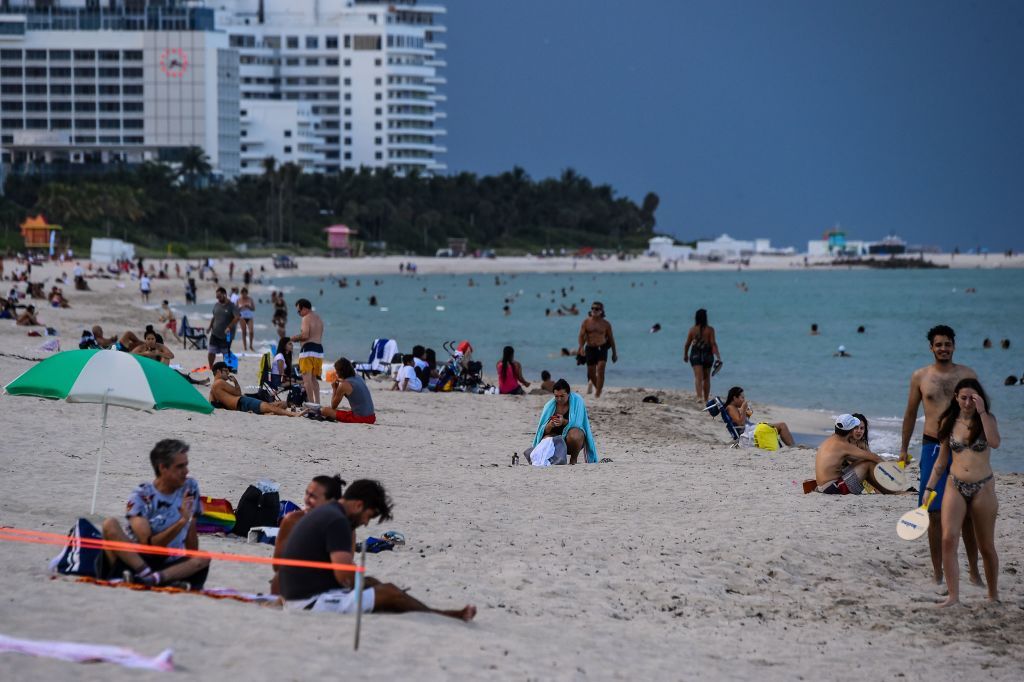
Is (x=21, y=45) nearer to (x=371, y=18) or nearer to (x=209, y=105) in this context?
(x=209, y=105)

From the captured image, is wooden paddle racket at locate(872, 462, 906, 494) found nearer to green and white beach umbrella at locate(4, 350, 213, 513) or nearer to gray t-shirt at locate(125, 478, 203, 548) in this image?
green and white beach umbrella at locate(4, 350, 213, 513)

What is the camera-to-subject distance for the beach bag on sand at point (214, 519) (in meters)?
9.91

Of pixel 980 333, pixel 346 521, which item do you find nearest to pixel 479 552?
pixel 346 521

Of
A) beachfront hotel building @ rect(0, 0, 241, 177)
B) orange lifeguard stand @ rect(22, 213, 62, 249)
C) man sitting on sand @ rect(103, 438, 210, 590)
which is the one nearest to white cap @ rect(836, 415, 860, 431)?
man sitting on sand @ rect(103, 438, 210, 590)

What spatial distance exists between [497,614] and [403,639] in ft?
4.28

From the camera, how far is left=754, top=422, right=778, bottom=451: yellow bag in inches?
634

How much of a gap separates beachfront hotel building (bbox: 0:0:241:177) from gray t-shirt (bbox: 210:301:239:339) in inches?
4751

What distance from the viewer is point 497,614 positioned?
8.17 metres

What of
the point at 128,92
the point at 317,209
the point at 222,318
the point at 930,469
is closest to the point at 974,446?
the point at 930,469

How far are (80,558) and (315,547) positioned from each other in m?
1.45

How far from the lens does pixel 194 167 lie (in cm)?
12738

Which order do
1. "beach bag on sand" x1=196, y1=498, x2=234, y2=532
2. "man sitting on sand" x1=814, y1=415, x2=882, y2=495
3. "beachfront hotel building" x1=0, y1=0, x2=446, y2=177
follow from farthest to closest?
"beachfront hotel building" x1=0, y1=0, x2=446, y2=177, "man sitting on sand" x1=814, y1=415, x2=882, y2=495, "beach bag on sand" x1=196, y1=498, x2=234, y2=532

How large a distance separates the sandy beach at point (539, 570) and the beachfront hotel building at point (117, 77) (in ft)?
424

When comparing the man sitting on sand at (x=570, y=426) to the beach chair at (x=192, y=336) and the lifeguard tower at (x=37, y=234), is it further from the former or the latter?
the lifeguard tower at (x=37, y=234)
